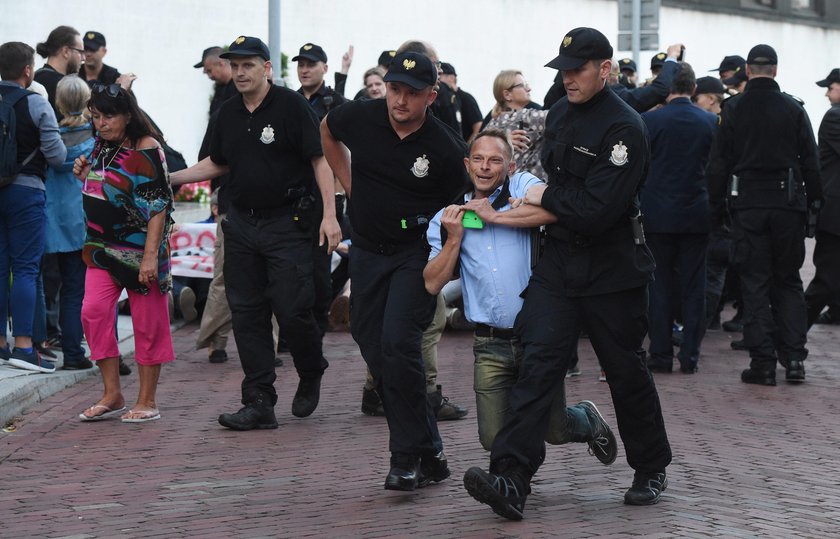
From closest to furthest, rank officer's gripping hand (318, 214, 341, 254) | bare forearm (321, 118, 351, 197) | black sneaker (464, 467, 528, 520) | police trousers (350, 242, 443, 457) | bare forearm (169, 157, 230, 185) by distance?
1. black sneaker (464, 467, 528, 520)
2. police trousers (350, 242, 443, 457)
3. bare forearm (321, 118, 351, 197)
4. officer's gripping hand (318, 214, 341, 254)
5. bare forearm (169, 157, 230, 185)

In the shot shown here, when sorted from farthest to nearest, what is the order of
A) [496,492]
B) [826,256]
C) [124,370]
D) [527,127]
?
1. [826,256]
2. [124,370]
3. [527,127]
4. [496,492]

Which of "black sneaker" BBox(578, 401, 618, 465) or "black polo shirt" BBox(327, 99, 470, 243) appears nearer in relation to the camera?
"black sneaker" BBox(578, 401, 618, 465)

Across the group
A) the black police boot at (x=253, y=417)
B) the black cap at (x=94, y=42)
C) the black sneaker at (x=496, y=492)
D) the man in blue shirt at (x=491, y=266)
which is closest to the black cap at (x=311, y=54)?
the black cap at (x=94, y=42)

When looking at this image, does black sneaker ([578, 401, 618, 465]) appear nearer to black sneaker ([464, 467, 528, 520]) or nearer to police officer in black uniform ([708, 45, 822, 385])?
black sneaker ([464, 467, 528, 520])

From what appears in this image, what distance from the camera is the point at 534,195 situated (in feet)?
19.7

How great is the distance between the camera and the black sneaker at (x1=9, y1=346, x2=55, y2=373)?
9484mm

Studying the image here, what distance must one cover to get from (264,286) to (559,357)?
8.79 ft

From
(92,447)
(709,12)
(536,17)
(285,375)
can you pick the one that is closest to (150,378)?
(92,447)

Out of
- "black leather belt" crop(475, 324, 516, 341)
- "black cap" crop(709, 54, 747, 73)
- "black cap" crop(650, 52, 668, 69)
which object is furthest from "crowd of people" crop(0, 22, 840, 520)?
"black cap" crop(709, 54, 747, 73)

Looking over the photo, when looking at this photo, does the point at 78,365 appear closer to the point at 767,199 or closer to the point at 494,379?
the point at 494,379

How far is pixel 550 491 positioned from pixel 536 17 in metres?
19.3

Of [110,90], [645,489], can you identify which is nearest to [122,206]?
[110,90]

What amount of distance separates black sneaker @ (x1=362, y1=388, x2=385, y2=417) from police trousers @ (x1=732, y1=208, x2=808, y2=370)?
299cm

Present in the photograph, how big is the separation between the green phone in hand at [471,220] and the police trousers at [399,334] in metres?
0.55
